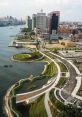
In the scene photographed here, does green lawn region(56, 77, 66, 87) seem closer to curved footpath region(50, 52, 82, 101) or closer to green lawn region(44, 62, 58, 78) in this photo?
curved footpath region(50, 52, 82, 101)

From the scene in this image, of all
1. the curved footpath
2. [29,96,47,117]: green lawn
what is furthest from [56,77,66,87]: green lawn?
[29,96,47,117]: green lawn

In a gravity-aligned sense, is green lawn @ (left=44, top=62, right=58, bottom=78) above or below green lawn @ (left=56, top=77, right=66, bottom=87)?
below

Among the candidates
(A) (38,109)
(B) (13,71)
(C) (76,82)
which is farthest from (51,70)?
(A) (38,109)

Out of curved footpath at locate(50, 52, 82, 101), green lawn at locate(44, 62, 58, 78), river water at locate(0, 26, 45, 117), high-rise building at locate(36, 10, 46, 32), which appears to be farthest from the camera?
high-rise building at locate(36, 10, 46, 32)

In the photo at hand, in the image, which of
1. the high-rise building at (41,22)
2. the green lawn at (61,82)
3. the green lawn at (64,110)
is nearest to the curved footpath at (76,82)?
the green lawn at (61,82)

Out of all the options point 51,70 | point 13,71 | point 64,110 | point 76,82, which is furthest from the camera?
point 51,70

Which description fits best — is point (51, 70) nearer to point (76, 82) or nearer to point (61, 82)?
point (61, 82)

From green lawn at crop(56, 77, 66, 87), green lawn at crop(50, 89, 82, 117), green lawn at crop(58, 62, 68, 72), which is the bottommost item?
green lawn at crop(58, 62, 68, 72)

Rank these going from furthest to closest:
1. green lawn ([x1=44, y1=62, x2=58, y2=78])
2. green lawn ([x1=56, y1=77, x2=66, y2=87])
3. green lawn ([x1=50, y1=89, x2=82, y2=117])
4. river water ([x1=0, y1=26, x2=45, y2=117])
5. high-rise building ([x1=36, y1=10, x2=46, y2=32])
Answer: high-rise building ([x1=36, y1=10, x2=46, y2=32]) → green lawn ([x1=44, y1=62, x2=58, y2=78]) → river water ([x1=0, y1=26, x2=45, y2=117]) → green lawn ([x1=56, y1=77, x2=66, y2=87]) → green lawn ([x1=50, y1=89, x2=82, y2=117])

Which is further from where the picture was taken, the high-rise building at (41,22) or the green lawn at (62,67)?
the high-rise building at (41,22)

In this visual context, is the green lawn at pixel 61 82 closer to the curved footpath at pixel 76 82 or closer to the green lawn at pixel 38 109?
the curved footpath at pixel 76 82

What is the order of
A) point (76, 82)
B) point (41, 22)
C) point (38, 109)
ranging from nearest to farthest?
point (38, 109) → point (76, 82) → point (41, 22)
